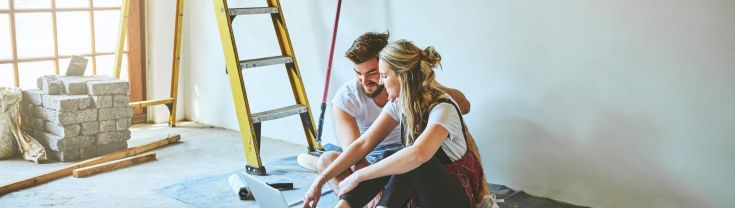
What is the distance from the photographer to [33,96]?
4.75 m

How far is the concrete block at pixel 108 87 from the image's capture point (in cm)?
461

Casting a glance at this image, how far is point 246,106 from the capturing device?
13.8 feet

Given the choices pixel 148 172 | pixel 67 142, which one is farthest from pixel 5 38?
pixel 148 172

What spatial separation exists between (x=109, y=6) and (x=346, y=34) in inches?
76.2

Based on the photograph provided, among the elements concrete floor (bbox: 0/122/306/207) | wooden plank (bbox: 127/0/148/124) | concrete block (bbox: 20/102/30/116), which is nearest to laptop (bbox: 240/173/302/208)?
concrete floor (bbox: 0/122/306/207)

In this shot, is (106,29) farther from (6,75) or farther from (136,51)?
(6,75)

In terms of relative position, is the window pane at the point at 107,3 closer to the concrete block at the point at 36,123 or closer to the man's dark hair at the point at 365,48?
the concrete block at the point at 36,123

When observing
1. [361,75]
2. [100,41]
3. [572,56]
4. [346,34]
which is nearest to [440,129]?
[361,75]

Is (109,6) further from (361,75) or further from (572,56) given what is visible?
(572,56)

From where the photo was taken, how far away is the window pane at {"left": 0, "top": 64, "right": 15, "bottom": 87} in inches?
196

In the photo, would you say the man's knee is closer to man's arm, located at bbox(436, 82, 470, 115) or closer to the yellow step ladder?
man's arm, located at bbox(436, 82, 470, 115)

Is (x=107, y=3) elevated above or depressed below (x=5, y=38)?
above

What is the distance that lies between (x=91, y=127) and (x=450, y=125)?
2.67 m

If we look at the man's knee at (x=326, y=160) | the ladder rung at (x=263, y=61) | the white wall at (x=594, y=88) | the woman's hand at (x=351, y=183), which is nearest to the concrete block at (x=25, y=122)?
the ladder rung at (x=263, y=61)
